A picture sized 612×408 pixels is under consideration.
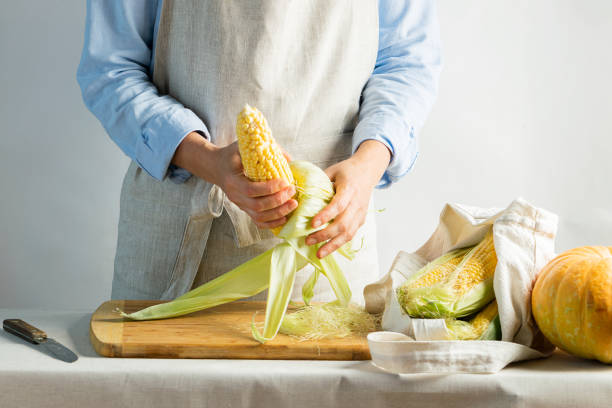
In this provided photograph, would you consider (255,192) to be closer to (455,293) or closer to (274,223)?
(274,223)

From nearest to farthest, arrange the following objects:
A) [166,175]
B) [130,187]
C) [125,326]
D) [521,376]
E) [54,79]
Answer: [521,376]
[125,326]
[166,175]
[130,187]
[54,79]

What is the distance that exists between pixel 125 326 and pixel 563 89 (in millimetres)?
1465

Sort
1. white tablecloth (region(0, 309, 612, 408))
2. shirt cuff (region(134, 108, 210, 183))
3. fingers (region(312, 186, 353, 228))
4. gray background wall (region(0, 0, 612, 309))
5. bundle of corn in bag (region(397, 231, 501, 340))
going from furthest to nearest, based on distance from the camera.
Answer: gray background wall (region(0, 0, 612, 309)) → shirt cuff (region(134, 108, 210, 183)) → fingers (region(312, 186, 353, 228)) → bundle of corn in bag (region(397, 231, 501, 340)) → white tablecloth (region(0, 309, 612, 408))

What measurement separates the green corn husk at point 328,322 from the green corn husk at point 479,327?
153 millimetres

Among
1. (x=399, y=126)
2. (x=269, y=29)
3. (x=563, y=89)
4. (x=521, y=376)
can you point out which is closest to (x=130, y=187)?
(x=269, y=29)

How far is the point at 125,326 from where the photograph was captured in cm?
99

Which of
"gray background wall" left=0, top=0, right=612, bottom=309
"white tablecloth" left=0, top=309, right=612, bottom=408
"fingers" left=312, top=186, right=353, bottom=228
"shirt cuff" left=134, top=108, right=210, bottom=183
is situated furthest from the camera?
"gray background wall" left=0, top=0, right=612, bottom=309

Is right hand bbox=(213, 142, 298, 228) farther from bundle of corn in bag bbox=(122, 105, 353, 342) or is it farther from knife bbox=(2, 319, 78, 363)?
knife bbox=(2, 319, 78, 363)

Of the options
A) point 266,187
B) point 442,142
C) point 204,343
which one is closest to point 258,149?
point 266,187

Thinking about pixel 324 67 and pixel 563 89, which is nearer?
pixel 324 67

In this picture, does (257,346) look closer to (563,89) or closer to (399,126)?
(399,126)

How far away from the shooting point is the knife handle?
94 cm

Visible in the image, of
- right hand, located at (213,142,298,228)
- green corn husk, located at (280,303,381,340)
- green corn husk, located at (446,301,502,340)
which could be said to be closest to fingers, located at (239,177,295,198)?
right hand, located at (213,142,298,228)

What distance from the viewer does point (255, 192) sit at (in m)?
1.01
